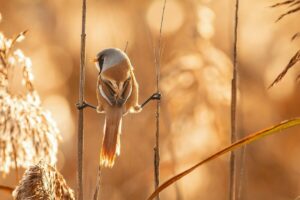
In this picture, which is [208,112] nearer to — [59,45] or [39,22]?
[59,45]

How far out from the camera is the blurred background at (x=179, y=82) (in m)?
3.66

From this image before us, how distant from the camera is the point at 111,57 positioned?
8.32ft

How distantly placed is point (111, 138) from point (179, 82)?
135cm

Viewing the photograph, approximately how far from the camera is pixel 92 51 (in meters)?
4.89

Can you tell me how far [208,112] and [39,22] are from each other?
7.14 ft

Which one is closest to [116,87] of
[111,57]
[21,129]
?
[111,57]

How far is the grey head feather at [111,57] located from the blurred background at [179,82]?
0.95 metres

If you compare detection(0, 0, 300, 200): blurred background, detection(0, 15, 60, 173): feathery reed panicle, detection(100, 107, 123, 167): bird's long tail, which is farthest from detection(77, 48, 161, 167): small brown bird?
detection(0, 0, 300, 200): blurred background

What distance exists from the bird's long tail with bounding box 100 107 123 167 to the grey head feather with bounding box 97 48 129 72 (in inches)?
6.8

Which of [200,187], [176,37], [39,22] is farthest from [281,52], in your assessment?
[39,22]

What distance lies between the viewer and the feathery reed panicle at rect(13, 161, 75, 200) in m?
1.76

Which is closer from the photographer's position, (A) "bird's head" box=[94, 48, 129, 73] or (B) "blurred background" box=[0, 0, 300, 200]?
(A) "bird's head" box=[94, 48, 129, 73]

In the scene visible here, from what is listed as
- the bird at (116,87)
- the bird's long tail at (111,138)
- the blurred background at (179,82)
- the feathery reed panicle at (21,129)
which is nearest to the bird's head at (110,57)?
the bird at (116,87)

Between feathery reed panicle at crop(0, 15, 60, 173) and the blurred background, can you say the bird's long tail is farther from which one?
the blurred background
